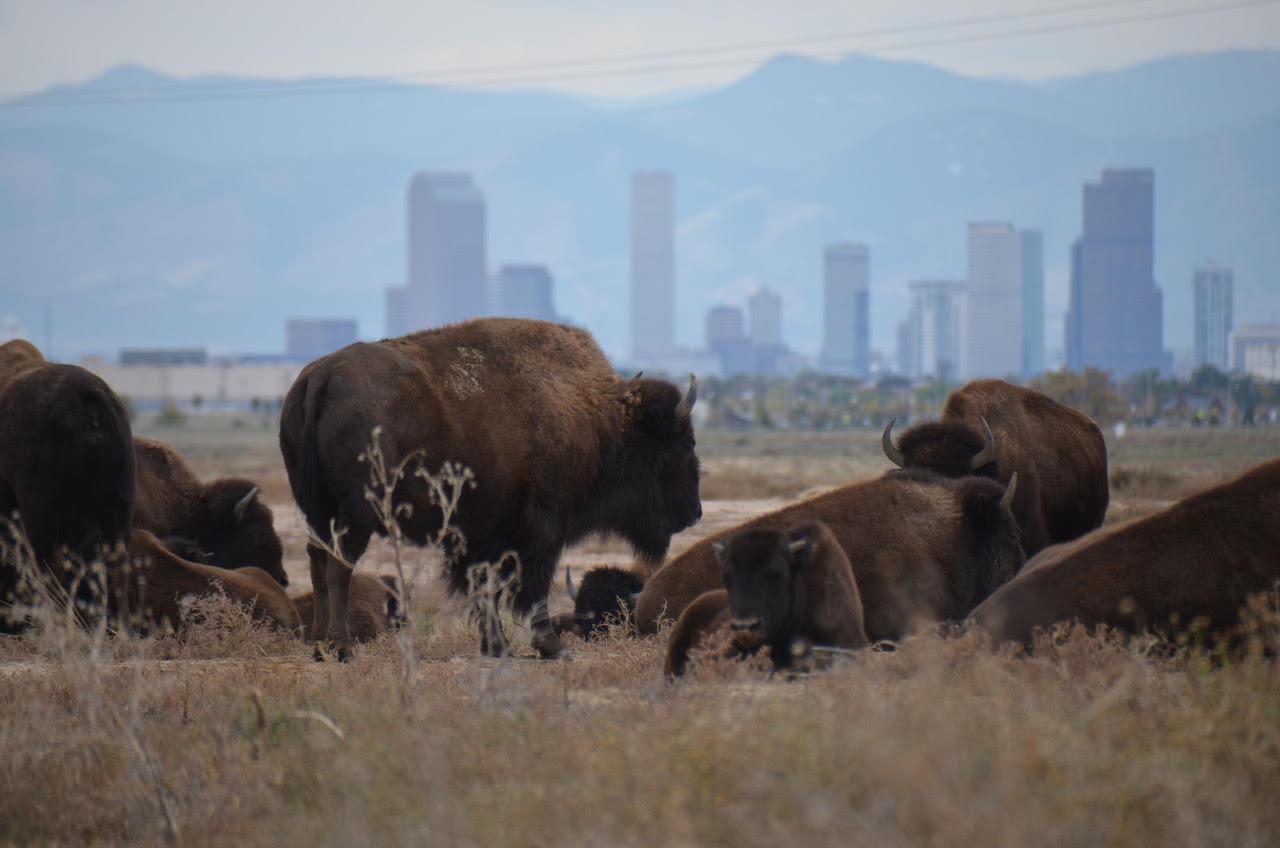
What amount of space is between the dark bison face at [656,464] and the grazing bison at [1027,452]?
1.55m

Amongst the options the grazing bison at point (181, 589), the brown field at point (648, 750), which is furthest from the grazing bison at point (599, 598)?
the grazing bison at point (181, 589)

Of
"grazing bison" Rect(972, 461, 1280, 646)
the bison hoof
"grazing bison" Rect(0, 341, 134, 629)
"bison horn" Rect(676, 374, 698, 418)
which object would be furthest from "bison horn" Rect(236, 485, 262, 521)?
"grazing bison" Rect(972, 461, 1280, 646)

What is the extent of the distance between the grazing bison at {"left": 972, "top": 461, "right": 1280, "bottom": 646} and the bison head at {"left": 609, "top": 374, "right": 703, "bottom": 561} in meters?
3.59

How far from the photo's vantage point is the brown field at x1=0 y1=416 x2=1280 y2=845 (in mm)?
5164

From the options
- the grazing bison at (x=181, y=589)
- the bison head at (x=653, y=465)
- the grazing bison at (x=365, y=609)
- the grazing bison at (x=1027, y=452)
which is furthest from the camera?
the grazing bison at (x=1027, y=452)

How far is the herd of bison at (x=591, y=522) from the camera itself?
8.41 metres

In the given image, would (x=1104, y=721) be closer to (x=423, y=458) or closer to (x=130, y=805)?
(x=130, y=805)

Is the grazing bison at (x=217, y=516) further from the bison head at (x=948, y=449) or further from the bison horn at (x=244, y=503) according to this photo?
the bison head at (x=948, y=449)

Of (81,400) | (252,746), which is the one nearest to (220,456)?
(81,400)

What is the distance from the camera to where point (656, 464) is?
11.9 metres

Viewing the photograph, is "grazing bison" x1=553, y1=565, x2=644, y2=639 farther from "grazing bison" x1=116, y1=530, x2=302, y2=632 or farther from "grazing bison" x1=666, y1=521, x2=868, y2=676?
A: "grazing bison" x1=666, y1=521, x2=868, y2=676

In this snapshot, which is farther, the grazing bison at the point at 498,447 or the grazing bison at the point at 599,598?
the grazing bison at the point at 599,598

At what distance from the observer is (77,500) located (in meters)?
11.5

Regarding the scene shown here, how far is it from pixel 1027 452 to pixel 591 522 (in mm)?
3923
